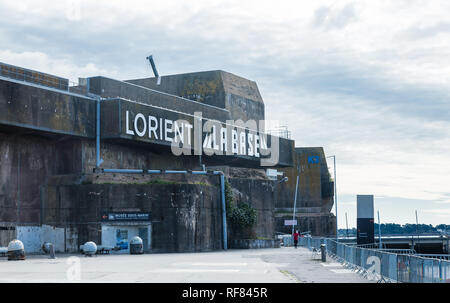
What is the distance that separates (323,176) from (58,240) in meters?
68.2

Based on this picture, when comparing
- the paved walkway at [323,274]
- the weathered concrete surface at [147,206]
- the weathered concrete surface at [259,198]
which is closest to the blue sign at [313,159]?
the weathered concrete surface at [259,198]

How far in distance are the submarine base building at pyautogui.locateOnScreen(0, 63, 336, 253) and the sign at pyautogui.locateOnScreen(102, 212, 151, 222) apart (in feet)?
0.25

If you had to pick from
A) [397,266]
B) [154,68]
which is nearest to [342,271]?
[397,266]

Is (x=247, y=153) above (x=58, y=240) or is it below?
above

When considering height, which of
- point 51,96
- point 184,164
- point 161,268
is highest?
point 51,96

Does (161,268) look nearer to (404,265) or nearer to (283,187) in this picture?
(404,265)

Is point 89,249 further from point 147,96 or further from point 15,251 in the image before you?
point 147,96

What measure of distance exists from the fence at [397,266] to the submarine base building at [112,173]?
21.7m

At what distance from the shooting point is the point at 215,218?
196 ft

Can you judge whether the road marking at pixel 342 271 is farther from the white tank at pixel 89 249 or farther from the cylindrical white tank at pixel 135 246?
the cylindrical white tank at pixel 135 246

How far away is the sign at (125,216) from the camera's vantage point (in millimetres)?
52156

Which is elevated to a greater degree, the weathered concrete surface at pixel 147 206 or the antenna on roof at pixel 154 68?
the antenna on roof at pixel 154 68

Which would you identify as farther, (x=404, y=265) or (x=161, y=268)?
(x=161, y=268)
